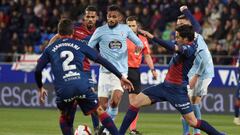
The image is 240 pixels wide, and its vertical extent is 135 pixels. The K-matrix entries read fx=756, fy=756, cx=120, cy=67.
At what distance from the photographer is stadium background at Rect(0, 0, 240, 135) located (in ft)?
73.8

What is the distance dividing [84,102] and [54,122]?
6695 millimetres

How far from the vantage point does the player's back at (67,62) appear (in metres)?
11.2

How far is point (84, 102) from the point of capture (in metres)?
11.5

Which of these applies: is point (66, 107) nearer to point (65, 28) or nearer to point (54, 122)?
point (65, 28)

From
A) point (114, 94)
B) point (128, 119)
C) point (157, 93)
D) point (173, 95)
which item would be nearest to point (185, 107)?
point (173, 95)

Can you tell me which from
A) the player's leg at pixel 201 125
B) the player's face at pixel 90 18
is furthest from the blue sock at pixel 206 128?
the player's face at pixel 90 18

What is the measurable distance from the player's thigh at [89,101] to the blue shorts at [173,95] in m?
1.21

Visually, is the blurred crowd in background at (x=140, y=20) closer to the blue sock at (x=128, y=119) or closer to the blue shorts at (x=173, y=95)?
the blue sock at (x=128, y=119)

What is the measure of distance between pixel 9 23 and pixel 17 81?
20.6 ft

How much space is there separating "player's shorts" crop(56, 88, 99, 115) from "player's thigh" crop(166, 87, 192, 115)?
4.43 ft

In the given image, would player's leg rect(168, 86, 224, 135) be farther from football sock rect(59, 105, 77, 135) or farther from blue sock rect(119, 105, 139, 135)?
football sock rect(59, 105, 77, 135)

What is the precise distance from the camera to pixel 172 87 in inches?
481

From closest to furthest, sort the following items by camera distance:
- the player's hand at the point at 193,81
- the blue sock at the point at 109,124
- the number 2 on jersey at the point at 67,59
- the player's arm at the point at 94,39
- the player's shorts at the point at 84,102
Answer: the number 2 on jersey at the point at 67,59 < the player's shorts at the point at 84,102 < the blue sock at the point at 109,124 < the player's hand at the point at 193,81 < the player's arm at the point at 94,39

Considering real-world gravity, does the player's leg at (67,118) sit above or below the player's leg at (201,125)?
above
